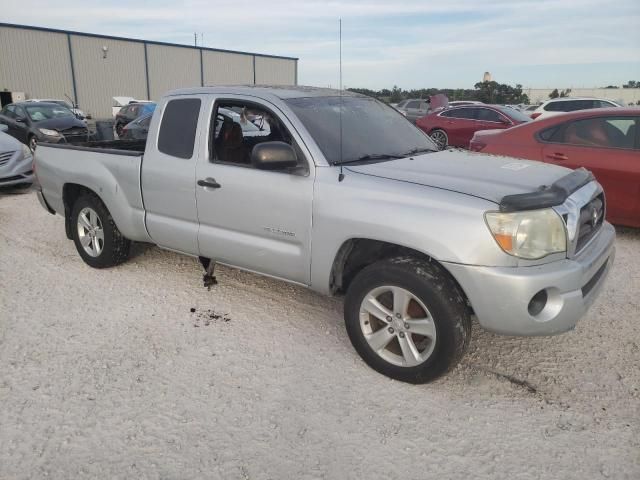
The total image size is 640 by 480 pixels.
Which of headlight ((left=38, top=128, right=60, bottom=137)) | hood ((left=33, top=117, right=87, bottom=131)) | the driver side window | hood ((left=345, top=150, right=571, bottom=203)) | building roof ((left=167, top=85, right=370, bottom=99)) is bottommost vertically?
headlight ((left=38, top=128, right=60, bottom=137))

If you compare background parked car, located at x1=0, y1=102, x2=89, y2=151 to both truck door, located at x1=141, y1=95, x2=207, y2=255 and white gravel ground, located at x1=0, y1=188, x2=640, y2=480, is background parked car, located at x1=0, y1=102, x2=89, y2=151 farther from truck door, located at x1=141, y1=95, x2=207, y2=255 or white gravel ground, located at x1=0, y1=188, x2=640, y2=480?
white gravel ground, located at x1=0, y1=188, x2=640, y2=480

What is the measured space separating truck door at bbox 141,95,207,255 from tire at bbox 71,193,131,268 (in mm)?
687

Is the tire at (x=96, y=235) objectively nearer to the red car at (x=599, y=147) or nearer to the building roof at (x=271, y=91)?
the building roof at (x=271, y=91)

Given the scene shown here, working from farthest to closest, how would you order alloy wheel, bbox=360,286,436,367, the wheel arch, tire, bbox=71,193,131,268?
tire, bbox=71,193,131,268 → the wheel arch → alloy wheel, bbox=360,286,436,367

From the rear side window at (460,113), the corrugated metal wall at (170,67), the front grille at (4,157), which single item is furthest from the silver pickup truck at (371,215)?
the corrugated metal wall at (170,67)

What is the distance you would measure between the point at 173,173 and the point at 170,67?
3736 cm

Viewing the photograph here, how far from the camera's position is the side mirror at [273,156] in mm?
3363

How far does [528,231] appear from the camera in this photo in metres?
2.83

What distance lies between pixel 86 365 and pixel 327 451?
1.76 meters

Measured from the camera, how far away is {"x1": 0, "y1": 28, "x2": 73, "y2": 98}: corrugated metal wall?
3003 cm

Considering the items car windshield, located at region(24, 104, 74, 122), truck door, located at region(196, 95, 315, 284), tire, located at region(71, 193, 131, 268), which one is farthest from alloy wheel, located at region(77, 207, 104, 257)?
car windshield, located at region(24, 104, 74, 122)

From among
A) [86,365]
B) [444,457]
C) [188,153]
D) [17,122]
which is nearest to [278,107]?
[188,153]

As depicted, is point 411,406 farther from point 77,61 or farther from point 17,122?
point 77,61

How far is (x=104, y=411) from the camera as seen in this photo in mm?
2965
